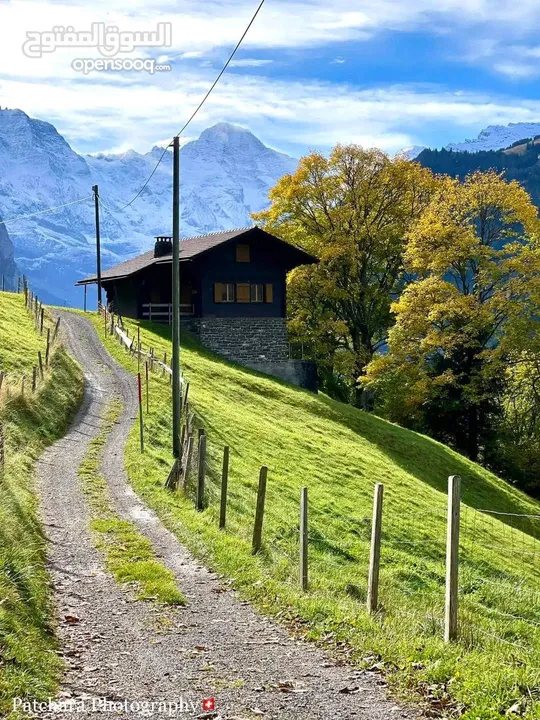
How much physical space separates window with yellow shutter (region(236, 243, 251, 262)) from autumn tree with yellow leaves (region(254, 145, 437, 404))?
3707mm

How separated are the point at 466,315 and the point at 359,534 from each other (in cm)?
2570

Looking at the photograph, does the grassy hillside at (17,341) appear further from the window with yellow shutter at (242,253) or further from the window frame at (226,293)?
the window with yellow shutter at (242,253)

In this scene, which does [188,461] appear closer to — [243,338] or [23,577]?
[23,577]

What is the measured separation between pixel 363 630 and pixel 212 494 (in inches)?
415

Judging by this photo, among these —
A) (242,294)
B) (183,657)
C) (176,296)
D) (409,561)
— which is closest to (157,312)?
(242,294)

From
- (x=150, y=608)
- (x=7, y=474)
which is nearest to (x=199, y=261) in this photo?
(x=7, y=474)

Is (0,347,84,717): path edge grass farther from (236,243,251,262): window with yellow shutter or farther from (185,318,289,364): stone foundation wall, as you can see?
(236,243,251,262): window with yellow shutter

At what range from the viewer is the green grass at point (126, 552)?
11.8 meters

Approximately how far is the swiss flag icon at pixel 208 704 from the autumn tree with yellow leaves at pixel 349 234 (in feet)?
149

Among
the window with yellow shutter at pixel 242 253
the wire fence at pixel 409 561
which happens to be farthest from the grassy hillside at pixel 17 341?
the window with yellow shutter at pixel 242 253

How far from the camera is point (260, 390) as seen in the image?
4341cm

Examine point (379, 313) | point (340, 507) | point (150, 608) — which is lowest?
point (340, 507)

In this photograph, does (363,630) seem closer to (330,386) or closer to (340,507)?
(340,507)

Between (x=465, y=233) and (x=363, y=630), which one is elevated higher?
(x=465, y=233)
